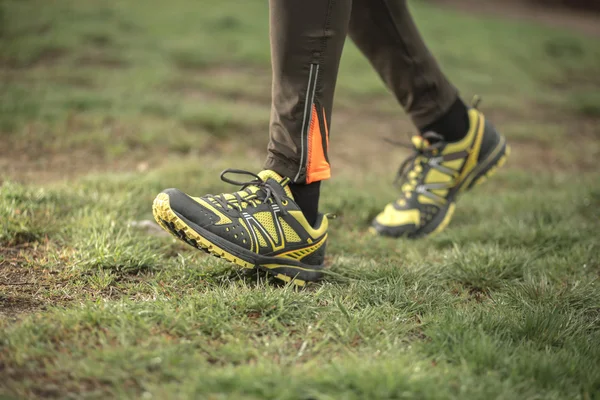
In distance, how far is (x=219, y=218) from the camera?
1964 mm

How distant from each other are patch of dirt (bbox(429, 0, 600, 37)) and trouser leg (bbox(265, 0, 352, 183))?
15.9m

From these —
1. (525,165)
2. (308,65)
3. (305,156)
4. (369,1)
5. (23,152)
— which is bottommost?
(525,165)

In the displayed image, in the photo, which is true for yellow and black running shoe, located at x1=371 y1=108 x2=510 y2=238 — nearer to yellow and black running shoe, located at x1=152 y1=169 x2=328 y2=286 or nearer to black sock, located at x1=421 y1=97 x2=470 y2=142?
black sock, located at x1=421 y1=97 x2=470 y2=142

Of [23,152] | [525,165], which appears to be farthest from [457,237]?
[23,152]

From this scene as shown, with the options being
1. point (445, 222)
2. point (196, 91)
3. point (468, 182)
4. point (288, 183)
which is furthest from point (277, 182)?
point (196, 91)

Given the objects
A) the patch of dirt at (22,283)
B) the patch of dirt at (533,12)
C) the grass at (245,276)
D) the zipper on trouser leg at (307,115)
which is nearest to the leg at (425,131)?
the grass at (245,276)

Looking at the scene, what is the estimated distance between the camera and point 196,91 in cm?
582

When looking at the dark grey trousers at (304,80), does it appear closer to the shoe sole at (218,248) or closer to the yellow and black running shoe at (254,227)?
the yellow and black running shoe at (254,227)

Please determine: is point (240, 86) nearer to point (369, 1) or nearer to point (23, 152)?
point (23, 152)

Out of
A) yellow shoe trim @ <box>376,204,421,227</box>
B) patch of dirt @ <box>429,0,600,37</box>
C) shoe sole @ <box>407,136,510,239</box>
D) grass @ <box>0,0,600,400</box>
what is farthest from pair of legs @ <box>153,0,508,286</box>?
patch of dirt @ <box>429,0,600,37</box>

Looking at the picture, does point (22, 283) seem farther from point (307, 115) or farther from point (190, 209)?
point (307, 115)

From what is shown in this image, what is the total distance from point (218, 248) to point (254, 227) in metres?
0.17

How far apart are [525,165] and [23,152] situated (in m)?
4.26

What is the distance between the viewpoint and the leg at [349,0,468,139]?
101 inches
